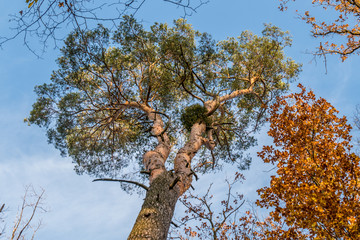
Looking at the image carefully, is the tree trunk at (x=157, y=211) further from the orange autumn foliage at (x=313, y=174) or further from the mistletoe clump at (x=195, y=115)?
the mistletoe clump at (x=195, y=115)

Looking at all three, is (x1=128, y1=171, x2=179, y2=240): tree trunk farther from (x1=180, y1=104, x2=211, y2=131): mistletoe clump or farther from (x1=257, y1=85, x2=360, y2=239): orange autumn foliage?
(x1=180, y1=104, x2=211, y2=131): mistletoe clump

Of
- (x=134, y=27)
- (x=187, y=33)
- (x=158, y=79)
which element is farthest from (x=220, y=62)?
(x=134, y=27)

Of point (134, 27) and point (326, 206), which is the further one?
point (134, 27)

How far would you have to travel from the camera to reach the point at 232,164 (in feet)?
37.3

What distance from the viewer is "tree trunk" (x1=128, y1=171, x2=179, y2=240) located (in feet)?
12.4

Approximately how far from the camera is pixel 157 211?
421cm

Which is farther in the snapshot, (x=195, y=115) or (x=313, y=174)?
(x=195, y=115)

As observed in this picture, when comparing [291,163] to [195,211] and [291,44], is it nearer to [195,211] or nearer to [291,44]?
[195,211]

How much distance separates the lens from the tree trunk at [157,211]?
378 cm

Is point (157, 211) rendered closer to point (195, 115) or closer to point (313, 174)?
point (313, 174)

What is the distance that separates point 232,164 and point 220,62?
4.75 meters

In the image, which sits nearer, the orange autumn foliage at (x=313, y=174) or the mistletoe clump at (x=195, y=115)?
the orange autumn foliage at (x=313, y=174)

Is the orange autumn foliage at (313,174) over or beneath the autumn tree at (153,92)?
beneath

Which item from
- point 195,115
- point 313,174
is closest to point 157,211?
point 313,174
